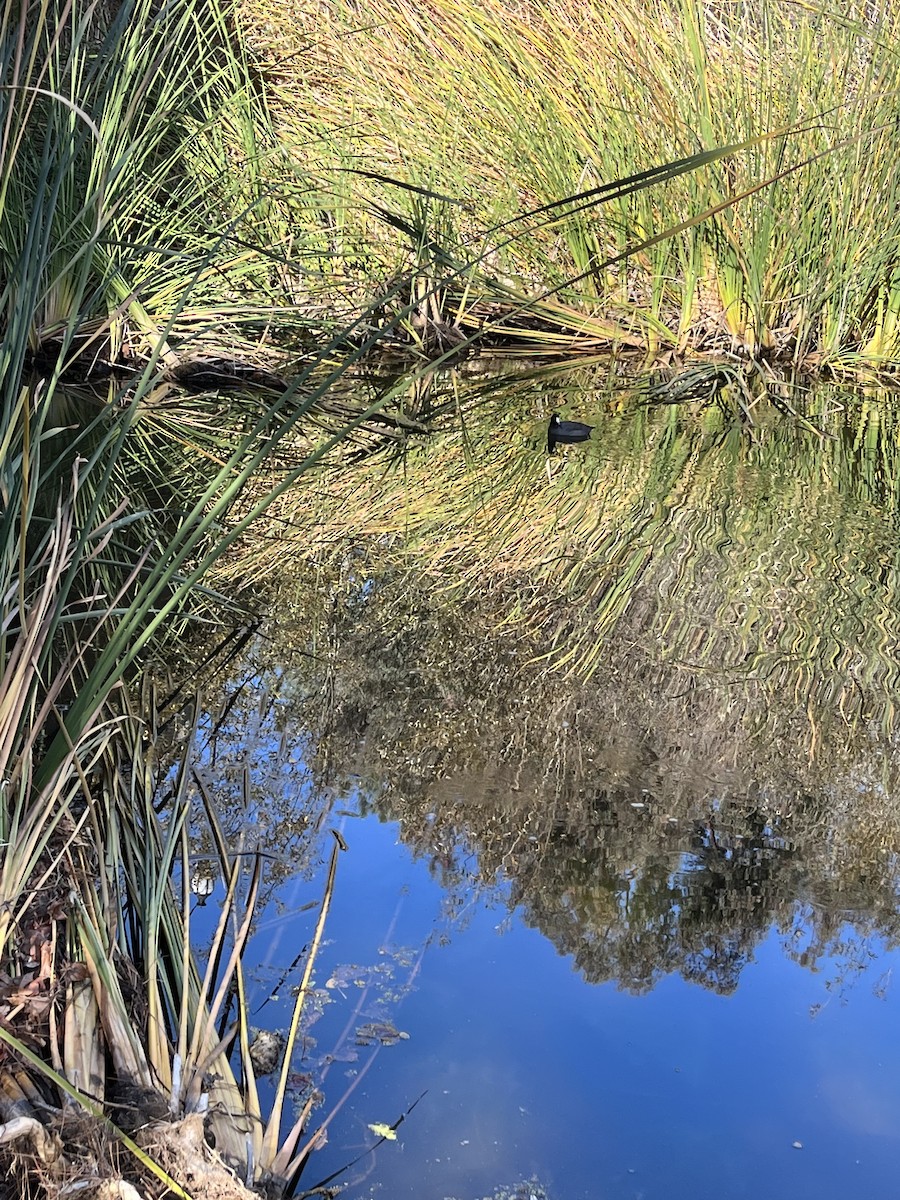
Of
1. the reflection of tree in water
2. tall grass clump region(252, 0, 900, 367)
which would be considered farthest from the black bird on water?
the reflection of tree in water

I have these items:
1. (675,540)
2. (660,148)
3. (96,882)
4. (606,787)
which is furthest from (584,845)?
(660,148)

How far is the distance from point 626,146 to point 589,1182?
413 centimetres

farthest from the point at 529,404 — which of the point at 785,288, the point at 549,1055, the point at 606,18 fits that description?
the point at 549,1055

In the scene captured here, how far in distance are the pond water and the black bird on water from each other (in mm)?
863

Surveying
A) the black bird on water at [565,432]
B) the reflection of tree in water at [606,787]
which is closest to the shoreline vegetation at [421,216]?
the reflection of tree in water at [606,787]

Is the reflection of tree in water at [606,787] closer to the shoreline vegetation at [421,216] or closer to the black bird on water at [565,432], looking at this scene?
the shoreline vegetation at [421,216]

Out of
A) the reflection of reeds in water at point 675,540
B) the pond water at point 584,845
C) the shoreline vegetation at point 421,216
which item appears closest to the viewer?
the pond water at point 584,845

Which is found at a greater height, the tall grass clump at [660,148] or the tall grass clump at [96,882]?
the tall grass clump at [660,148]

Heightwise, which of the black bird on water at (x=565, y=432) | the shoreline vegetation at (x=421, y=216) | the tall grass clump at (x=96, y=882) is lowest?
the tall grass clump at (x=96, y=882)

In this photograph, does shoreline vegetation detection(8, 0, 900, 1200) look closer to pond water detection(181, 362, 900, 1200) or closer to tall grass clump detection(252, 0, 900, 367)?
tall grass clump detection(252, 0, 900, 367)

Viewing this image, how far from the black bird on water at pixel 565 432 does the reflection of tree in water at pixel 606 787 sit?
4.77 feet

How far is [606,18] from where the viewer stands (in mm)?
4441

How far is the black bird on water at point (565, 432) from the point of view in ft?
11.6

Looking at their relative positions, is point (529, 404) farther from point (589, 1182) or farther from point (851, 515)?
point (589, 1182)
